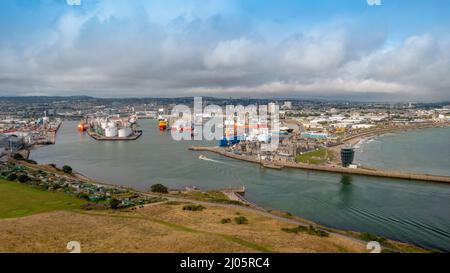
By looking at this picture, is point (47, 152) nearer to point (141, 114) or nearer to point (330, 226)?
point (330, 226)

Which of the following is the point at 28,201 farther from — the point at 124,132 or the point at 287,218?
the point at 124,132

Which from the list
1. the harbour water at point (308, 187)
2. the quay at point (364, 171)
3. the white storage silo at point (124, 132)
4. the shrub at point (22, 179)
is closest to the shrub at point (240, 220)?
the harbour water at point (308, 187)

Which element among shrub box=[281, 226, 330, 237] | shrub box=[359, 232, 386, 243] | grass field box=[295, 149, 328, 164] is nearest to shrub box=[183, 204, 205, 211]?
shrub box=[281, 226, 330, 237]

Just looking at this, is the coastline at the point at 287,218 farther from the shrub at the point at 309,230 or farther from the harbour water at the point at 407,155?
the harbour water at the point at 407,155

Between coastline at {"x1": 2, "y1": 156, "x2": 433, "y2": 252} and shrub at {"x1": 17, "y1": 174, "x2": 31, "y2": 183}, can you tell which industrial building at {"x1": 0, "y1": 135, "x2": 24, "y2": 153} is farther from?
coastline at {"x1": 2, "y1": 156, "x2": 433, "y2": 252}
